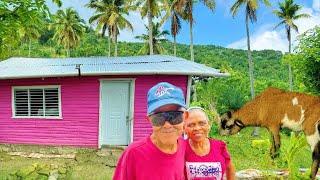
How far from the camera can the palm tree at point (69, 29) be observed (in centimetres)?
6247

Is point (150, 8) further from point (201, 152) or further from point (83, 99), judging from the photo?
point (201, 152)

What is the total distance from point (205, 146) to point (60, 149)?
1447 cm

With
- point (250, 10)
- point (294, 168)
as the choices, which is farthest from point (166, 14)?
point (294, 168)

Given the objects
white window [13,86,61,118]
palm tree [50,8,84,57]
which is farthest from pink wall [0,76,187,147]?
palm tree [50,8,84,57]

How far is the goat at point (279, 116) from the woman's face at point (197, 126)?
7099 mm

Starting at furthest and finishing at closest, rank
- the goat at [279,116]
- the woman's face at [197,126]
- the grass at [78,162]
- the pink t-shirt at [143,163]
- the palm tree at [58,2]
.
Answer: the grass at [78,162] < the goat at [279,116] < the palm tree at [58,2] < the woman's face at [197,126] < the pink t-shirt at [143,163]

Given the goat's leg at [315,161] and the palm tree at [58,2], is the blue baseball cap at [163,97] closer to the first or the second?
the palm tree at [58,2]

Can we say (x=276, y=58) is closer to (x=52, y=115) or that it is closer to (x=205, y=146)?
(x=52, y=115)

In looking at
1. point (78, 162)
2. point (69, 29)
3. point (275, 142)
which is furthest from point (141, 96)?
point (69, 29)

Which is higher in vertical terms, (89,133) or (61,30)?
(61,30)

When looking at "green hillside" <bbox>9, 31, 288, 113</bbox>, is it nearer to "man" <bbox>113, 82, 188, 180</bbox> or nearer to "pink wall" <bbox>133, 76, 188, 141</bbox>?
"pink wall" <bbox>133, 76, 188, 141</bbox>

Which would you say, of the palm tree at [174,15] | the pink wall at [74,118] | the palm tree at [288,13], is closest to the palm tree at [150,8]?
the palm tree at [174,15]

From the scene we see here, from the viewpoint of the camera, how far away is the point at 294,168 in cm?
1012

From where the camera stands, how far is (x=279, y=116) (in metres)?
12.0
